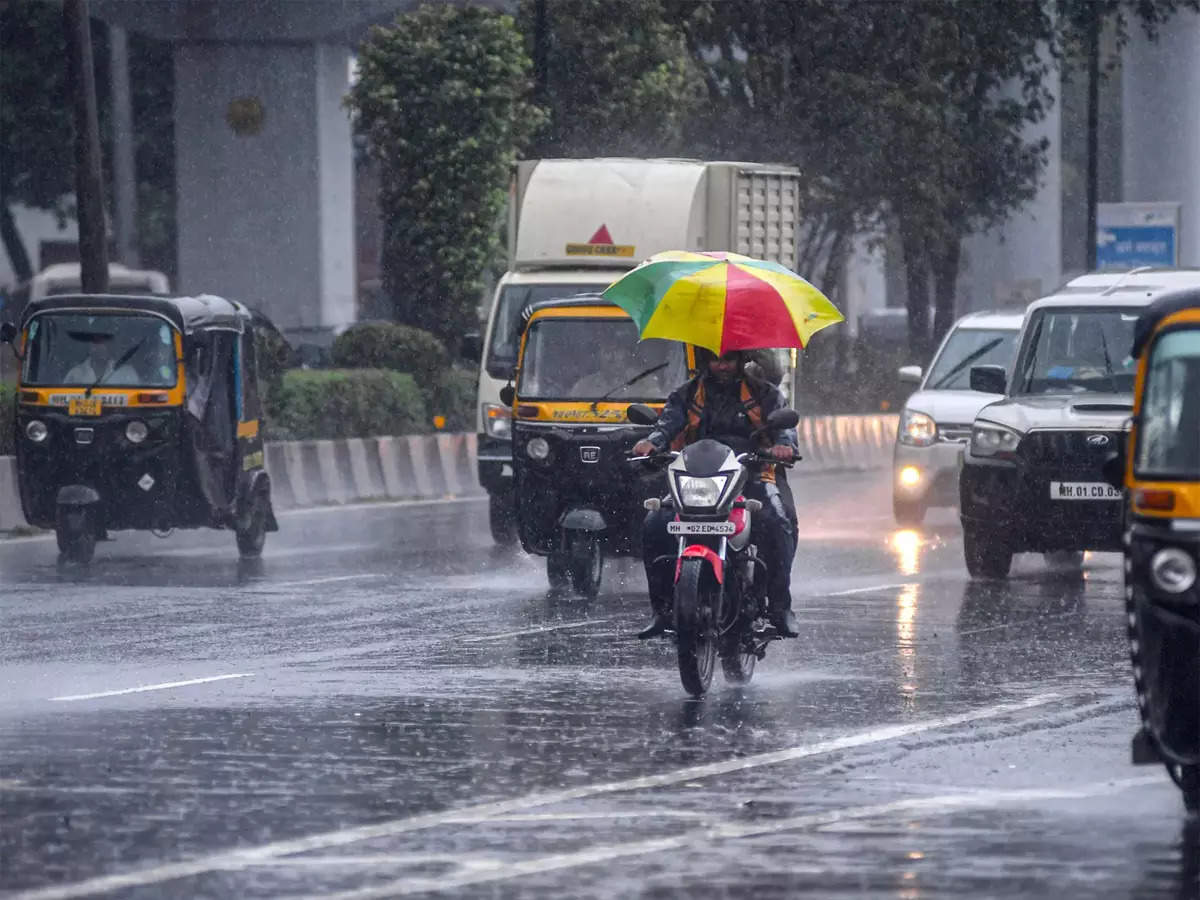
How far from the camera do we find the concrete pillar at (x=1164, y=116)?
47.1m

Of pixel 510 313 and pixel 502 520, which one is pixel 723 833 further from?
pixel 510 313

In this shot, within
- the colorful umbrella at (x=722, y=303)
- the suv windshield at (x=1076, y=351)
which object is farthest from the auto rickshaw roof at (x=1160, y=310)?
the suv windshield at (x=1076, y=351)

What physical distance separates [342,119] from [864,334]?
15116 millimetres

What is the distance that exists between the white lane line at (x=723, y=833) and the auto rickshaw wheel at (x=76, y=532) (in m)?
11.9

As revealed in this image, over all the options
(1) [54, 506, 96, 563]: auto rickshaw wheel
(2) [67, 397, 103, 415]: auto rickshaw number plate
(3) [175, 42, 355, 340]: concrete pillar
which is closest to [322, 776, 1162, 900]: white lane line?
(1) [54, 506, 96, 563]: auto rickshaw wheel

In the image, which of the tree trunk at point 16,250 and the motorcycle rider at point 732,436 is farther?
the tree trunk at point 16,250

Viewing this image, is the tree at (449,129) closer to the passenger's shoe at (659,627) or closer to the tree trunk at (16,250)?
the passenger's shoe at (659,627)

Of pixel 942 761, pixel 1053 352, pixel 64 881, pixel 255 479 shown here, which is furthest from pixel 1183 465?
pixel 255 479

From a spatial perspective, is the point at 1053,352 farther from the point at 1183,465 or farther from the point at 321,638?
the point at 1183,465

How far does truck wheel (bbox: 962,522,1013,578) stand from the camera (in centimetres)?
1814

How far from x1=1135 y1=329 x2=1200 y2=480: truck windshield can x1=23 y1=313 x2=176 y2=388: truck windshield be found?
12.7 m

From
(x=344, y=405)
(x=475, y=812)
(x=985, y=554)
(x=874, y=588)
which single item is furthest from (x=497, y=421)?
(x=475, y=812)

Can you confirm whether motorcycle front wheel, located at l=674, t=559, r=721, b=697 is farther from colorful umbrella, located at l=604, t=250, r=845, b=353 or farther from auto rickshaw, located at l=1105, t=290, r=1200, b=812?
auto rickshaw, located at l=1105, t=290, r=1200, b=812

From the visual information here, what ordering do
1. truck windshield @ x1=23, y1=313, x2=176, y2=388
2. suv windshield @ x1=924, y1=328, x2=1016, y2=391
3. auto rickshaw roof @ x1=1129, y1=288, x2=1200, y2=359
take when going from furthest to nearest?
suv windshield @ x1=924, y1=328, x2=1016, y2=391
truck windshield @ x1=23, y1=313, x2=176, y2=388
auto rickshaw roof @ x1=1129, y1=288, x2=1200, y2=359
